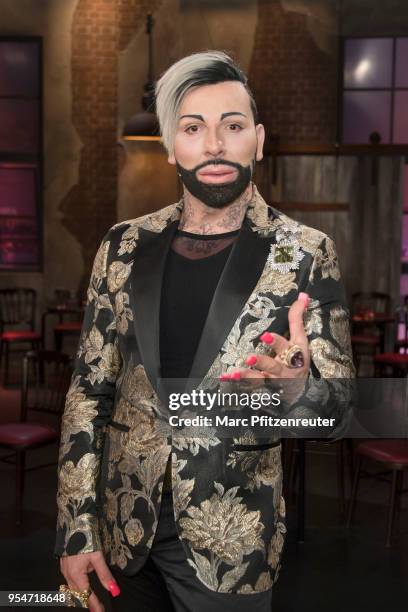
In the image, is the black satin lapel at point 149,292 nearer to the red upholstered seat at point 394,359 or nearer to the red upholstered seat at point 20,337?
the red upholstered seat at point 394,359

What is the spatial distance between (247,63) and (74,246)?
2.41m

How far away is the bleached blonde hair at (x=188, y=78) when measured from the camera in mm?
1525

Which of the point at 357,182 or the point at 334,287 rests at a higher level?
the point at 357,182

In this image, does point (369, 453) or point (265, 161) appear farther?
point (265, 161)

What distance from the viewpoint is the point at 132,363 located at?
5.15ft

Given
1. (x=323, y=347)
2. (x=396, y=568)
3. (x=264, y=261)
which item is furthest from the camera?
(x=396, y=568)

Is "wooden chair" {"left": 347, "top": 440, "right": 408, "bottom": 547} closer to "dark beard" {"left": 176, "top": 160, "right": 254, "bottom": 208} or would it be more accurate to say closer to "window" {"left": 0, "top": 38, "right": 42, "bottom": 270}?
"dark beard" {"left": 176, "top": 160, "right": 254, "bottom": 208}

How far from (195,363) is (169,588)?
38cm

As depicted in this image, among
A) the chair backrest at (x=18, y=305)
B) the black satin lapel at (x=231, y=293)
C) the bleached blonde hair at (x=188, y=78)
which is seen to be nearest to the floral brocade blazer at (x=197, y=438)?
the black satin lapel at (x=231, y=293)

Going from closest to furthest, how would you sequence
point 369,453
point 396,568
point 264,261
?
point 264,261
point 396,568
point 369,453

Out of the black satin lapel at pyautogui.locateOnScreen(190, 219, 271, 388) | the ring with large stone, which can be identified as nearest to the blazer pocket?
the black satin lapel at pyautogui.locateOnScreen(190, 219, 271, 388)

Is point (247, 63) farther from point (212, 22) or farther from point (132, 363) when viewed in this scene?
point (132, 363)

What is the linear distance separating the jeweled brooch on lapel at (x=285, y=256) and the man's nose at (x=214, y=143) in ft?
0.62

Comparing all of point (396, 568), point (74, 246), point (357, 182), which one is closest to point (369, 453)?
point (396, 568)
